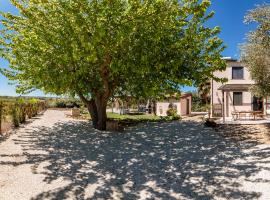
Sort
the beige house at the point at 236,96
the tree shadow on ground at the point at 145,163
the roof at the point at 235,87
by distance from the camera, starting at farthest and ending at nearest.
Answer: the beige house at the point at 236,96 → the roof at the point at 235,87 → the tree shadow on ground at the point at 145,163

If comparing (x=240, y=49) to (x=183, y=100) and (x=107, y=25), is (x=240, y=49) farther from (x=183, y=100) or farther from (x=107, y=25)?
(x=183, y=100)

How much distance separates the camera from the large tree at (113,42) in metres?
16.5

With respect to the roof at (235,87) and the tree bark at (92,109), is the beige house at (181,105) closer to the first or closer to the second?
the roof at (235,87)

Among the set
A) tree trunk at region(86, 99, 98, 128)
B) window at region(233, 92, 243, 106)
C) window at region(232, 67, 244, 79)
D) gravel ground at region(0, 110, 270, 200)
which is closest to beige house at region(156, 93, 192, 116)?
window at region(232, 67, 244, 79)

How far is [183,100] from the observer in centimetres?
4522

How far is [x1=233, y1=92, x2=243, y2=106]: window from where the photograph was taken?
34406 millimetres

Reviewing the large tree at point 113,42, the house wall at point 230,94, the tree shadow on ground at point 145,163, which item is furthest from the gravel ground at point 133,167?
the house wall at point 230,94

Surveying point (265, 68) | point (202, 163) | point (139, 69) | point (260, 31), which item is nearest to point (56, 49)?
point (139, 69)

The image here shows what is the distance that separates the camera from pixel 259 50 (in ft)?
62.4

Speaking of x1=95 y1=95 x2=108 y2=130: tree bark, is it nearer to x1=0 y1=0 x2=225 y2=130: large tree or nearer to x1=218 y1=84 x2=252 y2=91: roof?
x1=0 y1=0 x2=225 y2=130: large tree

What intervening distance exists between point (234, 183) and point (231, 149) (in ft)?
17.0

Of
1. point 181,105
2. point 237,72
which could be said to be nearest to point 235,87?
point 237,72

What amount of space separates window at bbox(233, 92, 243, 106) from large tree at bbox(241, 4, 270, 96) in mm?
13032

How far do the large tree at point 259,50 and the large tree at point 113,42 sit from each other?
1980 mm
